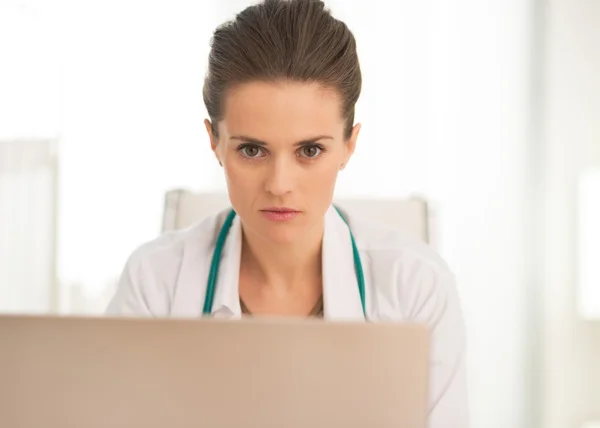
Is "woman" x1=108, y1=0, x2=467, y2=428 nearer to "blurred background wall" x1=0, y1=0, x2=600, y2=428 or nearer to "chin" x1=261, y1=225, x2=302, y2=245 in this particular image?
"chin" x1=261, y1=225, x2=302, y2=245

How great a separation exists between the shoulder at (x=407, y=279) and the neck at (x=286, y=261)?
0.32 feet

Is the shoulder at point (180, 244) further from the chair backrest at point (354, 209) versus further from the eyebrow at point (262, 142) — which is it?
the eyebrow at point (262, 142)

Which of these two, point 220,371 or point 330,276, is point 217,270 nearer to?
point 330,276

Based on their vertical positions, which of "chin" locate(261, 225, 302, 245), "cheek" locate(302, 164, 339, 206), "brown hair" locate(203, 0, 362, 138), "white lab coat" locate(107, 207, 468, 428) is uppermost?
"brown hair" locate(203, 0, 362, 138)

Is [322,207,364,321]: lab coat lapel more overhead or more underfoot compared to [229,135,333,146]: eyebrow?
more underfoot

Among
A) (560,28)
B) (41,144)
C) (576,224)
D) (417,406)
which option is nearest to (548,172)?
(576,224)

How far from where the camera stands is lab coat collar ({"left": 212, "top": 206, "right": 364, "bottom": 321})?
139cm

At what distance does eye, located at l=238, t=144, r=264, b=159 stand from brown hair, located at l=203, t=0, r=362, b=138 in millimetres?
97

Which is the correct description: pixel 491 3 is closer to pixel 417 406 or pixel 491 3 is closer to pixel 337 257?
pixel 337 257

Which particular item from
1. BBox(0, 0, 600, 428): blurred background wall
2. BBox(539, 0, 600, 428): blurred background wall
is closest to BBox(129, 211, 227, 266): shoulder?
BBox(0, 0, 600, 428): blurred background wall

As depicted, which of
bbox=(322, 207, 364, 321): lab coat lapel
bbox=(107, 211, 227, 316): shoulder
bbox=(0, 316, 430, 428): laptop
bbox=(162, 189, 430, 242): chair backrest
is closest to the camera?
bbox=(0, 316, 430, 428): laptop

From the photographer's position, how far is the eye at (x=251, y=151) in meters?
1.31

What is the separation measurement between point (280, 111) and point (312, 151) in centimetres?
9

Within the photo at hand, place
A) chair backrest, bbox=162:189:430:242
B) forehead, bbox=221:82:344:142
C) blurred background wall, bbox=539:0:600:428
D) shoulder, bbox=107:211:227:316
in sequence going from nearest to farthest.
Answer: forehead, bbox=221:82:344:142, shoulder, bbox=107:211:227:316, chair backrest, bbox=162:189:430:242, blurred background wall, bbox=539:0:600:428
